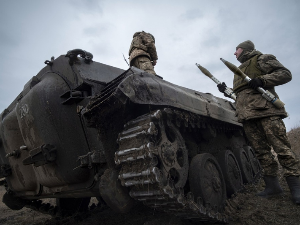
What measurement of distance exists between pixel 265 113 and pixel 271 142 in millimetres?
438

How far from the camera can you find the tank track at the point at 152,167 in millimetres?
2236

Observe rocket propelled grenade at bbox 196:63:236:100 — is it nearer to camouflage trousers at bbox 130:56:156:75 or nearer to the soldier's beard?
the soldier's beard

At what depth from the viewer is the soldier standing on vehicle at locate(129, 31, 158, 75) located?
180 inches

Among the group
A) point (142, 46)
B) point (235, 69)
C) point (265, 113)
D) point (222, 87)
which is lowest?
point (265, 113)

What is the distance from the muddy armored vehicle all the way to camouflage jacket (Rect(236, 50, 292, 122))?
0.39 metres

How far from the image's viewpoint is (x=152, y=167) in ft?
7.23

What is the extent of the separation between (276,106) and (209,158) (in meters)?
1.31

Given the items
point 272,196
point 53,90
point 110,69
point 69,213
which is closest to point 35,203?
point 69,213

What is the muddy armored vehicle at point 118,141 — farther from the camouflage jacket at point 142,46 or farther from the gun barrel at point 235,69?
the camouflage jacket at point 142,46

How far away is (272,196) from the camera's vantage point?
3.82m

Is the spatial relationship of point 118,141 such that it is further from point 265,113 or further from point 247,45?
point 247,45

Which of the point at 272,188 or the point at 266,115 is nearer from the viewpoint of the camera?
the point at 266,115

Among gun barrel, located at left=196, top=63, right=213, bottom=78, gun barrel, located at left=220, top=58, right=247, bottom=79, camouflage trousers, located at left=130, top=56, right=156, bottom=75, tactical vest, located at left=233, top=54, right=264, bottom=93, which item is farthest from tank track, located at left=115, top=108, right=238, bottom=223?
gun barrel, located at left=196, top=63, right=213, bottom=78

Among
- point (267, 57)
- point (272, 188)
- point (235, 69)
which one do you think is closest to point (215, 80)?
point (235, 69)
